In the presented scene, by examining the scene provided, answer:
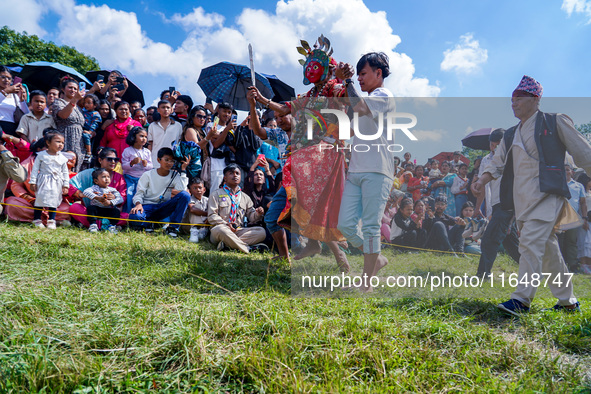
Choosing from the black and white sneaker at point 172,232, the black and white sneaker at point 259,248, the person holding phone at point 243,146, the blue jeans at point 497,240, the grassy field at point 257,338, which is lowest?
the grassy field at point 257,338

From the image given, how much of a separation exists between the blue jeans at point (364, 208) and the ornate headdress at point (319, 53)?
1.14 m

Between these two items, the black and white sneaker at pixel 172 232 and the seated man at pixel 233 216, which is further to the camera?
the black and white sneaker at pixel 172 232

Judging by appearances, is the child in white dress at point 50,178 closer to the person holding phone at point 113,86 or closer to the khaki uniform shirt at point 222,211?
the khaki uniform shirt at point 222,211

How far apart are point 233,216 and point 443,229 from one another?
2967 mm

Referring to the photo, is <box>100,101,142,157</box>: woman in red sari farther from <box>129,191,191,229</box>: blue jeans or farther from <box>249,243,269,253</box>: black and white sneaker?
<box>249,243,269,253</box>: black and white sneaker

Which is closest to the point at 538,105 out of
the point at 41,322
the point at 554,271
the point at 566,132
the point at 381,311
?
the point at 566,132

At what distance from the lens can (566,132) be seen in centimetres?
297

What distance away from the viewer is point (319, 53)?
3.68m

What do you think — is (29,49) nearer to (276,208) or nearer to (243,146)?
(243,146)

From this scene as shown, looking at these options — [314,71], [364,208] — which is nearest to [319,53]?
[314,71]

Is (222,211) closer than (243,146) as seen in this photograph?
Yes

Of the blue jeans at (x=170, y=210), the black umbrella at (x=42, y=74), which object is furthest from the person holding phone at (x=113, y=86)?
the blue jeans at (x=170, y=210)

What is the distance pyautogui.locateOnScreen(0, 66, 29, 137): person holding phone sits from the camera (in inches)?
238

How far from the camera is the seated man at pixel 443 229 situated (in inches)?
123
